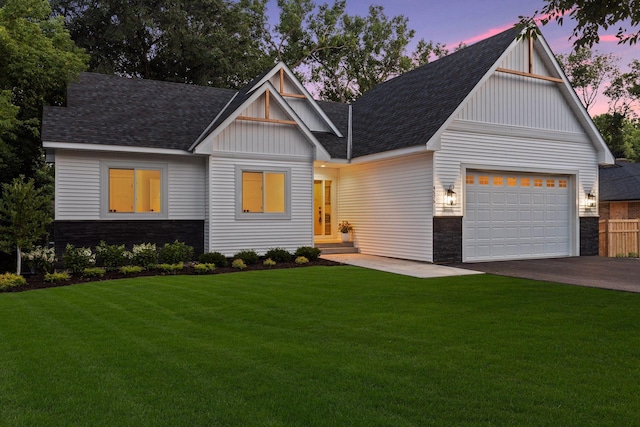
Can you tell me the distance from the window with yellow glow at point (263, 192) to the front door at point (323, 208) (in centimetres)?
286

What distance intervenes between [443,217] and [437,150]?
187cm

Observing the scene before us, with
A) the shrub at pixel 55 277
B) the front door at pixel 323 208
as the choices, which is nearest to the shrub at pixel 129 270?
the shrub at pixel 55 277

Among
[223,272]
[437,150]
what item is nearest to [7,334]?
[223,272]

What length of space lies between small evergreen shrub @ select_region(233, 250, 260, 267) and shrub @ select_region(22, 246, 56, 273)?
4.44 m

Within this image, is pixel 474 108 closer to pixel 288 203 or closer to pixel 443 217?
pixel 443 217

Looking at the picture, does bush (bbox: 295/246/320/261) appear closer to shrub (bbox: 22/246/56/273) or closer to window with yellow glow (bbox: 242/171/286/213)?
window with yellow glow (bbox: 242/171/286/213)

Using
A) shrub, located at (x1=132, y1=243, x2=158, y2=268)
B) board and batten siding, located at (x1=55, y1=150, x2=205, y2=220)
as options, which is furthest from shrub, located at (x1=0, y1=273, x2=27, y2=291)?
board and batten siding, located at (x1=55, y1=150, x2=205, y2=220)

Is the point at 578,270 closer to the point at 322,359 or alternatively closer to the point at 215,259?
the point at 215,259

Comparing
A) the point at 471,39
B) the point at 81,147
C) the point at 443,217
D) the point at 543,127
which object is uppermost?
the point at 471,39

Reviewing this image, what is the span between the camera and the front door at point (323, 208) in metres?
17.6

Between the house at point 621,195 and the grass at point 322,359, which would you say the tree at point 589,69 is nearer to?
the house at point 621,195

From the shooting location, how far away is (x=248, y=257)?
13336 mm

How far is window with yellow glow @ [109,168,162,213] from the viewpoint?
13562 mm

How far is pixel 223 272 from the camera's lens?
39.8 ft
